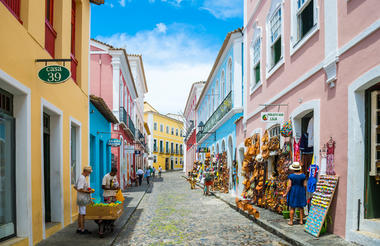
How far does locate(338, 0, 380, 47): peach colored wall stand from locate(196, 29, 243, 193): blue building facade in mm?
9693

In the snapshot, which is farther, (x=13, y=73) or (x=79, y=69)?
(x=79, y=69)

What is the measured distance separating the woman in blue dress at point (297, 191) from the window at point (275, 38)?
388 cm

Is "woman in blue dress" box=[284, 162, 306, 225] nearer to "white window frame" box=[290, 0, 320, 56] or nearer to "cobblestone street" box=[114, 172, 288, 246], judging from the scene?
"cobblestone street" box=[114, 172, 288, 246]

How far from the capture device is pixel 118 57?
800 inches

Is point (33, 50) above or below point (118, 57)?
below

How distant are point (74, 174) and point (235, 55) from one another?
957 centimetres

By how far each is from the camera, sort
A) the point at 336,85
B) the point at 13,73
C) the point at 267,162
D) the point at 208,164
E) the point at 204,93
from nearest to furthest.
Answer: the point at 13,73, the point at 336,85, the point at 267,162, the point at 208,164, the point at 204,93

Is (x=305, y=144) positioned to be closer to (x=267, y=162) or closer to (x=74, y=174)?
(x=267, y=162)

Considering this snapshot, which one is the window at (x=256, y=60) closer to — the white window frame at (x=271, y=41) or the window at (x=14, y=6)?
the white window frame at (x=271, y=41)

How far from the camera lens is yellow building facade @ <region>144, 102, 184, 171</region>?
Answer: 60.7 metres

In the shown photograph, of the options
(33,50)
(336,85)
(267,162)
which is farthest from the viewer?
(267,162)

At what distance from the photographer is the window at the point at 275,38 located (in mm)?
10969

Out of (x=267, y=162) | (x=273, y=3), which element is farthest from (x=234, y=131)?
(x=273, y=3)

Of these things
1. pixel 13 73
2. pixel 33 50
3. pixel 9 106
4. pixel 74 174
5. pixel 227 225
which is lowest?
pixel 227 225
